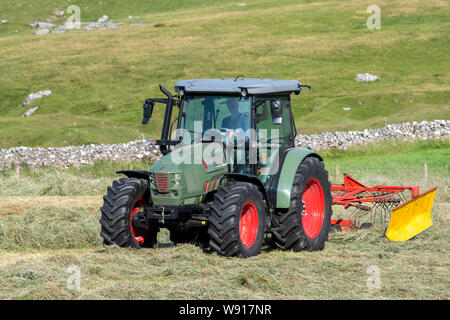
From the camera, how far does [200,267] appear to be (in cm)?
915

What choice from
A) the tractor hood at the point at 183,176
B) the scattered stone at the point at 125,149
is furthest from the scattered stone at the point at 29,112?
the tractor hood at the point at 183,176

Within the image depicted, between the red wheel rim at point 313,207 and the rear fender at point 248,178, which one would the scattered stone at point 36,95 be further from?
the rear fender at point 248,178

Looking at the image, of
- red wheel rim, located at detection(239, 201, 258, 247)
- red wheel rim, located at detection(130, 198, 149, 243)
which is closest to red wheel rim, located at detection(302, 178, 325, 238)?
red wheel rim, located at detection(239, 201, 258, 247)

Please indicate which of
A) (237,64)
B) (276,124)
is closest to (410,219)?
(276,124)

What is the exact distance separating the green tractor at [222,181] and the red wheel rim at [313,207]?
0.18 metres

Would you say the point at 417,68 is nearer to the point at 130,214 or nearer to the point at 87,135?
the point at 87,135

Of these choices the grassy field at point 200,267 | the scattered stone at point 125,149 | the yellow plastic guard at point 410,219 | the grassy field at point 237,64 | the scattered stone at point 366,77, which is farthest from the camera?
the scattered stone at point 366,77

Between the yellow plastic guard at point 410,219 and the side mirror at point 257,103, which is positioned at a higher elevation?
the side mirror at point 257,103

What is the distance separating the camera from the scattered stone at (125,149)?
26703mm

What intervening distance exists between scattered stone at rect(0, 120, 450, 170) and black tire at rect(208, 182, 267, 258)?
17.5 meters

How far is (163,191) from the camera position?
978 cm

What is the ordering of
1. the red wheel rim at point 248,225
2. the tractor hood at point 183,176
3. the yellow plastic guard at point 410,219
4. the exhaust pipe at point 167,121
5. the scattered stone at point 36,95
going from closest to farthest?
the tractor hood at point 183,176 < the red wheel rim at point 248,225 < the exhaust pipe at point 167,121 < the yellow plastic guard at point 410,219 < the scattered stone at point 36,95

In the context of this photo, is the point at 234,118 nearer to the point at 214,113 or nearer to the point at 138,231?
the point at 214,113

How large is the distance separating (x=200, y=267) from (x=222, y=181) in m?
1.56
